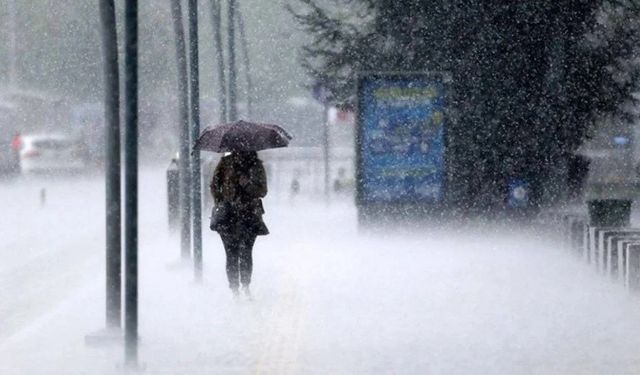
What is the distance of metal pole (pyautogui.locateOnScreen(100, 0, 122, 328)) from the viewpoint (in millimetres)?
12711

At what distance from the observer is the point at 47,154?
48781 mm

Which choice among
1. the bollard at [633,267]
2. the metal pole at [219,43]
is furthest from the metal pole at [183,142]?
the metal pole at [219,43]

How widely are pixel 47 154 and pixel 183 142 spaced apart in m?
30.2

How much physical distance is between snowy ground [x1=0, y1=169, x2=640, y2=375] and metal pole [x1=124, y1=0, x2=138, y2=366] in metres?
0.38

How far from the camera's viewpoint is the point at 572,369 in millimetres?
11359

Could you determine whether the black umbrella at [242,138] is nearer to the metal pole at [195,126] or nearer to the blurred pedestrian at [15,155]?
the metal pole at [195,126]

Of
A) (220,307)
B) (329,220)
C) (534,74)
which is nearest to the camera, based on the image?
(220,307)

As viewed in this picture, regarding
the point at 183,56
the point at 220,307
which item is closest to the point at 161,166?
the point at 183,56

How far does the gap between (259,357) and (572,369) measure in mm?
2317

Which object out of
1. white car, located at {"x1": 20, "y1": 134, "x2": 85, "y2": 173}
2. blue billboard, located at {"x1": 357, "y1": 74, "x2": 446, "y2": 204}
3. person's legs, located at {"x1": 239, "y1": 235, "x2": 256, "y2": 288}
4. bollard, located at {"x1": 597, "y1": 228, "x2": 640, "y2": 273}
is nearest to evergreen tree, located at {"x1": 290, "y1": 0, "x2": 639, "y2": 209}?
blue billboard, located at {"x1": 357, "y1": 74, "x2": 446, "y2": 204}

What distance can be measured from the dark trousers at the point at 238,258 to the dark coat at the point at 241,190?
76 mm

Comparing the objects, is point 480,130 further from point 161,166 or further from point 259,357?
point 161,166

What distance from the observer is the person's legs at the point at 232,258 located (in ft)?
51.6

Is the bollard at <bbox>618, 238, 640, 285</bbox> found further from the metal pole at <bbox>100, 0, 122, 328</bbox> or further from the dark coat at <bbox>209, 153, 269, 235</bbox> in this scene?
the metal pole at <bbox>100, 0, 122, 328</bbox>
